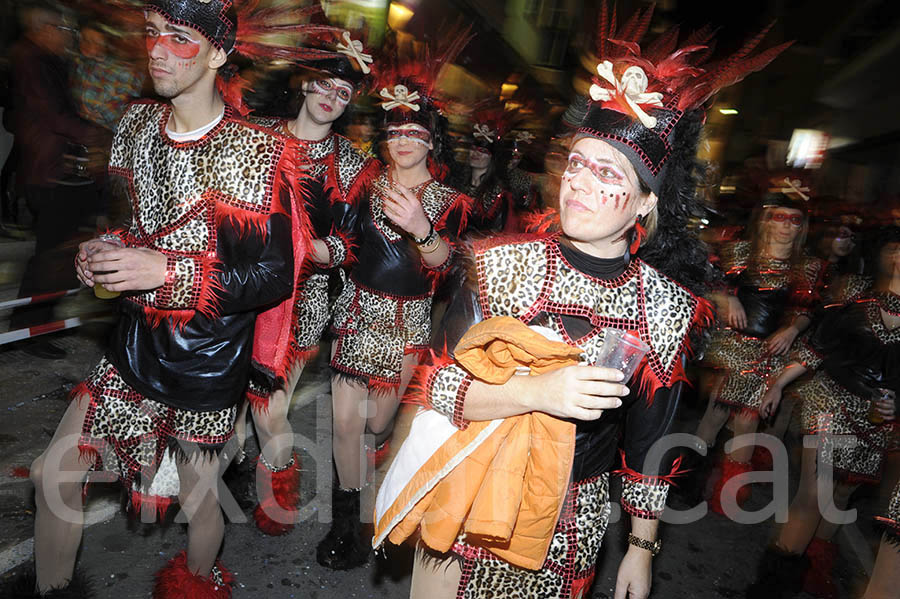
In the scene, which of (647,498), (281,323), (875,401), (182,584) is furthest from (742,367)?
(182,584)

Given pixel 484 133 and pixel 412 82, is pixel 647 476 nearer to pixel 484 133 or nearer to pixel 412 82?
pixel 412 82

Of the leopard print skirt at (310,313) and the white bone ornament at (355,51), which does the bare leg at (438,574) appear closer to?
the leopard print skirt at (310,313)

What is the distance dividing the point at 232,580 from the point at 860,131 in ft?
71.4

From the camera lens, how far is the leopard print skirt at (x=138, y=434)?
101 inches

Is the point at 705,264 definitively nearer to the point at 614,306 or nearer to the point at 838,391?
the point at 614,306

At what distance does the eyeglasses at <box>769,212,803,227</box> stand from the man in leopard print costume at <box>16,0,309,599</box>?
4.02 meters

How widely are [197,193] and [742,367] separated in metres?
4.47

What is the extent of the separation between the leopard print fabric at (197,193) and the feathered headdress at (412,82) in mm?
1535

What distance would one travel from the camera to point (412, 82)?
4062 millimetres

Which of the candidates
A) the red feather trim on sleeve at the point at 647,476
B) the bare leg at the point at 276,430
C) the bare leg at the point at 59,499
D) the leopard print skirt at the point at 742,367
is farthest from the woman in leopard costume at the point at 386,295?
the leopard print skirt at the point at 742,367

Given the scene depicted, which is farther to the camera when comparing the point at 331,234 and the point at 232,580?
the point at 331,234

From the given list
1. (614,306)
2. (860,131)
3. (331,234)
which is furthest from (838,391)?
(860,131)

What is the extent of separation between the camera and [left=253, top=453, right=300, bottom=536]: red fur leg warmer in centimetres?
389

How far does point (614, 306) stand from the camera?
2.09 m
